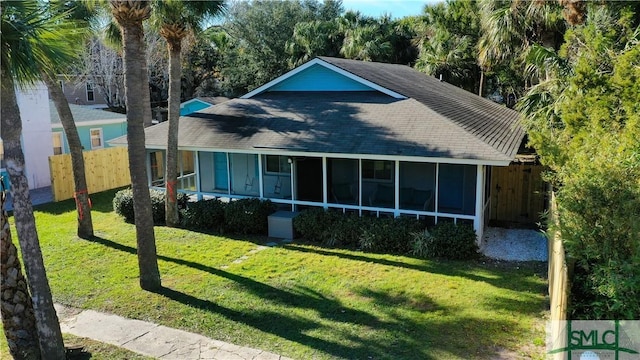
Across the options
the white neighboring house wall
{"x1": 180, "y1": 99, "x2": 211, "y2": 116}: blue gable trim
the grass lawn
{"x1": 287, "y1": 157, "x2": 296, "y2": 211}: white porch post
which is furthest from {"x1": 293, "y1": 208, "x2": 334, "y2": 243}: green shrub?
{"x1": 180, "y1": 99, "x2": 211, "y2": 116}: blue gable trim

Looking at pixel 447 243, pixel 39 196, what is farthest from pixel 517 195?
pixel 39 196

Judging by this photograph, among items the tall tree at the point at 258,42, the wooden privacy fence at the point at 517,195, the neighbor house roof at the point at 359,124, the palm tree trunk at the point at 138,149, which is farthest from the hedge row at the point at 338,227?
the tall tree at the point at 258,42

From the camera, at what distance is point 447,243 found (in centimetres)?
1191

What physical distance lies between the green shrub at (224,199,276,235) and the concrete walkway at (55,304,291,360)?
5.53 meters

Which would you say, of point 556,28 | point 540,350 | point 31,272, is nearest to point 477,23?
point 556,28

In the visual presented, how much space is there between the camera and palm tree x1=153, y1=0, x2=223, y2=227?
13.6 m

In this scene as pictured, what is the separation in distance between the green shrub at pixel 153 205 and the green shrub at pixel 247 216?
2526mm

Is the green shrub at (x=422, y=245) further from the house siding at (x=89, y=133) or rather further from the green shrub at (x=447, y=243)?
the house siding at (x=89, y=133)

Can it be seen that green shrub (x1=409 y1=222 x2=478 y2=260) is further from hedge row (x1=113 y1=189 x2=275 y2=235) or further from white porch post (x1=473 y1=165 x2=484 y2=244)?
hedge row (x1=113 y1=189 x2=275 y2=235)

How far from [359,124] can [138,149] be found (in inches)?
262

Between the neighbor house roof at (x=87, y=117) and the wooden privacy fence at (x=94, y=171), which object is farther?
the neighbor house roof at (x=87, y=117)

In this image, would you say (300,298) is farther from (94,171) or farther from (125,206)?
(94,171)

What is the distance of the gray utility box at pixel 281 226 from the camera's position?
1406cm

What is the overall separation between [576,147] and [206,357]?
26.1ft
